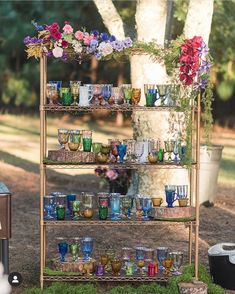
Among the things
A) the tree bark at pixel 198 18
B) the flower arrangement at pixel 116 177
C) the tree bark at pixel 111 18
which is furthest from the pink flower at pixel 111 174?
the tree bark at pixel 198 18

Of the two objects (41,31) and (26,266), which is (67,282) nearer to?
(26,266)

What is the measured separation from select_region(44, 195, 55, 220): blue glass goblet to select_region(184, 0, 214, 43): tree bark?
497 centimetres

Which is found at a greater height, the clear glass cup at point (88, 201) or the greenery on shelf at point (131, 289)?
the clear glass cup at point (88, 201)

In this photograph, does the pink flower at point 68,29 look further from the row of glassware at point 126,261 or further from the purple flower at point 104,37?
the row of glassware at point 126,261

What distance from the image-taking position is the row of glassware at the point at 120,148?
9734 mm

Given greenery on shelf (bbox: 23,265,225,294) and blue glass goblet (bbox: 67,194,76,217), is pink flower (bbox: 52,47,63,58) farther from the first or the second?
greenery on shelf (bbox: 23,265,225,294)

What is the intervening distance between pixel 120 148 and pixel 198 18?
183 inches

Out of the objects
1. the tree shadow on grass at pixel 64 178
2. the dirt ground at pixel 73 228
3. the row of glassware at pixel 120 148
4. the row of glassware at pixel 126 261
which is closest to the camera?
the row of glassware at pixel 120 148

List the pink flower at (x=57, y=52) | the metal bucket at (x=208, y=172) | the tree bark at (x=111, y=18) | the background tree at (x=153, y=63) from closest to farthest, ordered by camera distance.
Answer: the pink flower at (x=57, y=52) → the background tree at (x=153, y=63) → the tree bark at (x=111, y=18) → the metal bucket at (x=208, y=172)

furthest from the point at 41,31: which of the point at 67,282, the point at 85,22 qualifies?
the point at 85,22

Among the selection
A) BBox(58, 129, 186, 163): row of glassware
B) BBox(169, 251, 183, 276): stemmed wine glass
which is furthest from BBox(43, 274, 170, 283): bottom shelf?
BBox(58, 129, 186, 163): row of glassware

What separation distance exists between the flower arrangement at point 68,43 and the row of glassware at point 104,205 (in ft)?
4.45

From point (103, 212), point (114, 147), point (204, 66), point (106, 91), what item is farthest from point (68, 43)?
point (103, 212)

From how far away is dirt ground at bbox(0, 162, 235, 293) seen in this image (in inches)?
451
